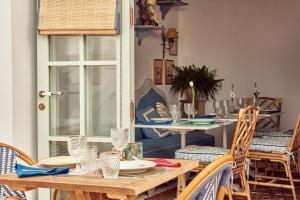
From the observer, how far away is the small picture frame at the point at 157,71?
688 centimetres

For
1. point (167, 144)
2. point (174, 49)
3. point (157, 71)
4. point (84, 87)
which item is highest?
point (174, 49)

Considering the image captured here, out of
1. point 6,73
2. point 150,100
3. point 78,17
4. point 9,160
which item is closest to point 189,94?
point 150,100

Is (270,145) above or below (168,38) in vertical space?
below

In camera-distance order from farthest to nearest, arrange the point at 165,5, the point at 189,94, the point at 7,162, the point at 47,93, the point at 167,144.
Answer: the point at 189,94, the point at 165,5, the point at 167,144, the point at 47,93, the point at 7,162

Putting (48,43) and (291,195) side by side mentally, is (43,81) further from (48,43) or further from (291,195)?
(291,195)

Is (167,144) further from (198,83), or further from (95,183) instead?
(95,183)

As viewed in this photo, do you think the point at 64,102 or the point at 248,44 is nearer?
the point at 64,102

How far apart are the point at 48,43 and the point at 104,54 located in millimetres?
419

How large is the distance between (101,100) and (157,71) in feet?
11.3

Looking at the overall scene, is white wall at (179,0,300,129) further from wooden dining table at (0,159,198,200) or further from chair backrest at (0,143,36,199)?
wooden dining table at (0,159,198,200)

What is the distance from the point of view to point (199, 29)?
24.9 ft

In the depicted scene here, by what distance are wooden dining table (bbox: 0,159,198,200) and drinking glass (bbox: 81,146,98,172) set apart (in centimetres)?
7

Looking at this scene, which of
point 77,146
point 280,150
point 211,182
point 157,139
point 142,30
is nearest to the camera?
point 211,182

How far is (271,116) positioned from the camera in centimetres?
680
